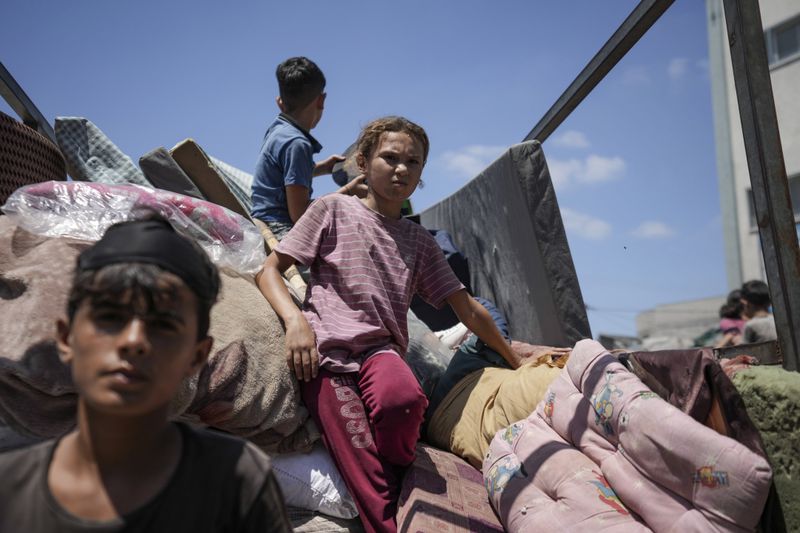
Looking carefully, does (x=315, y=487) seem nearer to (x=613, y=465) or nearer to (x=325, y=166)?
(x=613, y=465)

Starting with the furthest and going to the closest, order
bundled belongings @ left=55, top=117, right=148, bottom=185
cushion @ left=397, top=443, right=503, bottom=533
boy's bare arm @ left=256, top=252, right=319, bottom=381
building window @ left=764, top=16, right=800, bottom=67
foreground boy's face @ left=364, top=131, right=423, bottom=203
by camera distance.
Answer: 1. building window @ left=764, top=16, right=800, bottom=67
2. bundled belongings @ left=55, top=117, right=148, bottom=185
3. foreground boy's face @ left=364, top=131, right=423, bottom=203
4. boy's bare arm @ left=256, top=252, right=319, bottom=381
5. cushion @ left=397, top=443, right=503, bottom=533

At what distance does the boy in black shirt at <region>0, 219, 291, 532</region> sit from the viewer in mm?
901

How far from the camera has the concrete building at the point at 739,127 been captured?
40.4 feet

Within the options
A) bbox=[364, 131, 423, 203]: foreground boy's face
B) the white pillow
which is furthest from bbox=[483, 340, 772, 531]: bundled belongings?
bbox=[364, 131, 423, 203]: foreground boy's face

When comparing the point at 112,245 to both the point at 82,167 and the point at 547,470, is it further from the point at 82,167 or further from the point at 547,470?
the point at 82,167

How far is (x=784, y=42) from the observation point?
13117mm

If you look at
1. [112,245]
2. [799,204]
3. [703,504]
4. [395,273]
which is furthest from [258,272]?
[799,204]

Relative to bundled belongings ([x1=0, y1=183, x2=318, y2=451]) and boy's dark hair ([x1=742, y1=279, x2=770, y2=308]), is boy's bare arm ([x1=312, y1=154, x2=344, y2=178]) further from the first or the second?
boy's dark hair ([x1=742, y1=279, x2=770, y2=308])

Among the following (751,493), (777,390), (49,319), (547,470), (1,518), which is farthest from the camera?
(547,470)

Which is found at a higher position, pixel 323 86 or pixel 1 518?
pixel 323 86

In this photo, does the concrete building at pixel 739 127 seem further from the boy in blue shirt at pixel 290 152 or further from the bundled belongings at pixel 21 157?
the bundled belongings at pixel 21 157

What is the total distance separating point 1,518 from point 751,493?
1329mm

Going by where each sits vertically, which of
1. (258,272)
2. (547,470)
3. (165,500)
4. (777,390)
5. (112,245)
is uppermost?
(112,245)

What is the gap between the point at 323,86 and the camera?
3463 millimetres
